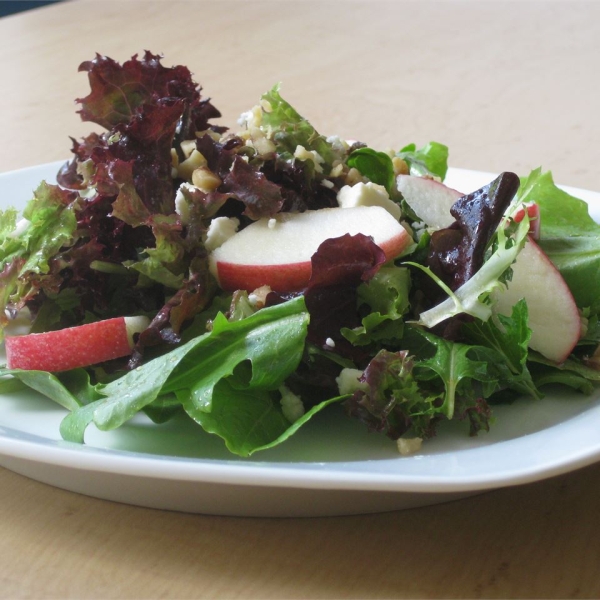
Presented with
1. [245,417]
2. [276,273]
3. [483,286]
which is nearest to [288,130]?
[276,273]

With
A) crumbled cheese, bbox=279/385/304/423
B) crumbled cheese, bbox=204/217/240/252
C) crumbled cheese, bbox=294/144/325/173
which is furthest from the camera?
crumbled cheese, bbox=294/144/325/173

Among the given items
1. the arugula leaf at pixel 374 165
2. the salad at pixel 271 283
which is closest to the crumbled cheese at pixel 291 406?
the salad at pixel 271 283

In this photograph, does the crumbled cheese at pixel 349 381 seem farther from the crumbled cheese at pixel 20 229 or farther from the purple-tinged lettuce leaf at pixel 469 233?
the crumbled cheese at pixel 20 229

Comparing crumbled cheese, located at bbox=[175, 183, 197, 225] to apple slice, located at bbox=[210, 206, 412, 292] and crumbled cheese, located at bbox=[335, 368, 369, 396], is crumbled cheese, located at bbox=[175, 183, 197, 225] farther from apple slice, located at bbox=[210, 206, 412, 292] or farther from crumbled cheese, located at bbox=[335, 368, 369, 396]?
crumbled cheese, located at bbox=[335, 368, 369, 396]

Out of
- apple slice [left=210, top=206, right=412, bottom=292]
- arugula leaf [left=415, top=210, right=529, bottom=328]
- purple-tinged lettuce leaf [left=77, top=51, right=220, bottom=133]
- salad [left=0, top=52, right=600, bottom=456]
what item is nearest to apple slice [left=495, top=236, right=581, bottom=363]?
salad [left=0, top=52, right=600, bottom=456]

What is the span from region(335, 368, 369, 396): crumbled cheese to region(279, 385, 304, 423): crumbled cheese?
75 millimetres

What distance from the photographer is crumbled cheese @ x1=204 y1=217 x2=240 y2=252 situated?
179cm

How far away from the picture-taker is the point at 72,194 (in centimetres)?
198

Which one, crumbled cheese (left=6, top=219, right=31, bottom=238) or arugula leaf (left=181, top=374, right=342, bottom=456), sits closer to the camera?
arugula leaf (left=181, top=374, right=342, bottom=456)

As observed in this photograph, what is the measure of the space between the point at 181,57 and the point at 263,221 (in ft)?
10.3

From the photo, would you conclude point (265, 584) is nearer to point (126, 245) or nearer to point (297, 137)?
point (126, 245)

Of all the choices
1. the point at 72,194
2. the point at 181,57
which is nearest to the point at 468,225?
the point at 72,194

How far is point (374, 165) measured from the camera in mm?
2053

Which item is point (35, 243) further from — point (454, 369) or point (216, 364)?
point (454, 369)
